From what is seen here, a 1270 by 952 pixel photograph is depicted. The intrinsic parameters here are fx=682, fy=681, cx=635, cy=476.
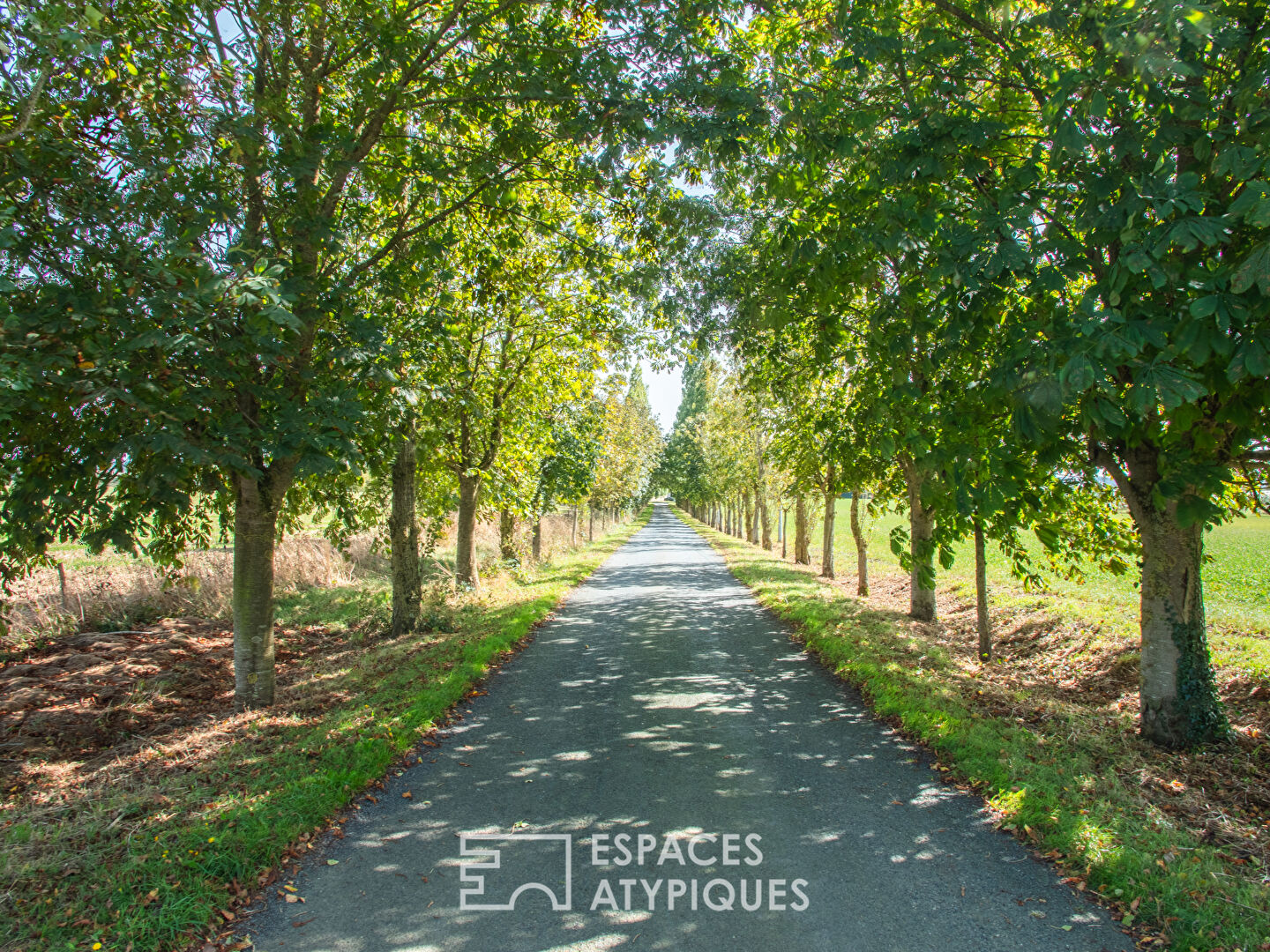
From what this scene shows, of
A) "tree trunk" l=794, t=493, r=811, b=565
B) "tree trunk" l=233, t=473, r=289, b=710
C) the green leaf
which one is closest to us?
the green leaf

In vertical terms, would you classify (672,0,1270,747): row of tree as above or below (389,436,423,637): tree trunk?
above

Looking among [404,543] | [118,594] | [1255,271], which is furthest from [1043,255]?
[118,594]

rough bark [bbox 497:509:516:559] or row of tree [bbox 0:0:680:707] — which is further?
rough bark [bbox 497:509:516:559]

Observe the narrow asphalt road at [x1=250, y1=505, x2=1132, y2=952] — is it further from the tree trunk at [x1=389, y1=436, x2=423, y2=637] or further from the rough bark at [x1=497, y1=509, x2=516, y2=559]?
the rough bark at [x1=497, y1=509, x2=516, y2=559]

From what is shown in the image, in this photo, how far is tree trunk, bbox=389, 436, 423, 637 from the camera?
34.2ft

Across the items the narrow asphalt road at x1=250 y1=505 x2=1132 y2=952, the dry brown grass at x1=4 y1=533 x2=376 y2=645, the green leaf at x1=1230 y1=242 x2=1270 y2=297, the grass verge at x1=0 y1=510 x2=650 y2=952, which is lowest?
A: the narrow asphalt road at x1=250 y1=505 x2=1132 y2=952

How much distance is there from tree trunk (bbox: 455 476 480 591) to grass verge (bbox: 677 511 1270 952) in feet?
25.4

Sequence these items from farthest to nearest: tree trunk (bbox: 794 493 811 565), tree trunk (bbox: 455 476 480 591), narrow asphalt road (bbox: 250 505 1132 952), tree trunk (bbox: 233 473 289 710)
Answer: tree trunk (bbox: 794 493 811 565)
tree trunk (bbox: 455 476 480 591)
tree trunk (bbox: 233 473 289 710)
narrow asphalt road (bbox: 250 505 1132 952)

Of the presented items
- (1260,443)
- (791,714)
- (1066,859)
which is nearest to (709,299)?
(791,714)

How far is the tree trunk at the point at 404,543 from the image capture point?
10.4 meters

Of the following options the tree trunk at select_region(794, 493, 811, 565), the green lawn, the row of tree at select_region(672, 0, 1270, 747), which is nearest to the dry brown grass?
the row of tree at select_region(672, 0, 1270, 747)

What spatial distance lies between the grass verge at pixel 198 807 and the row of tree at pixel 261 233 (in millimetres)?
1228

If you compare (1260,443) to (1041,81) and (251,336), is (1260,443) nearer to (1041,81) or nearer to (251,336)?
(1041,81)

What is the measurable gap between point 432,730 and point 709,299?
16.8 feet
